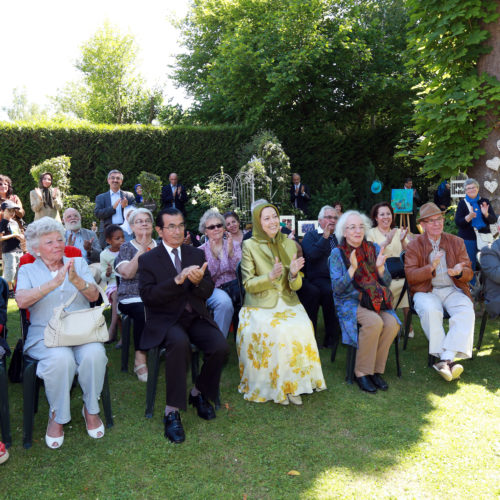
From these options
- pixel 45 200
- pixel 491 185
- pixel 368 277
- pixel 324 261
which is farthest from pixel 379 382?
pixel 45 200

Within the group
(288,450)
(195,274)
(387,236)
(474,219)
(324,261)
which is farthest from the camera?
(474,219)

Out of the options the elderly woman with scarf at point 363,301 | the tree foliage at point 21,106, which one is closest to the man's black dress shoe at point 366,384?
the elderly woman with scarf at point 363,301

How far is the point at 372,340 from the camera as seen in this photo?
386 centimetres

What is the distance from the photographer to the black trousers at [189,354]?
319 centimetres

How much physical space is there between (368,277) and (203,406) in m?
1.94

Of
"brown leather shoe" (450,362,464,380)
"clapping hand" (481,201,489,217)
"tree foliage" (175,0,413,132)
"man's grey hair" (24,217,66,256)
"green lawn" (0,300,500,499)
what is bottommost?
"green lawn" (0,300,500,499)

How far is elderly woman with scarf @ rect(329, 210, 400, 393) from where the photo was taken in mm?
3893

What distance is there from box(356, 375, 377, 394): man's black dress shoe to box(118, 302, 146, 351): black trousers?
6.95ft

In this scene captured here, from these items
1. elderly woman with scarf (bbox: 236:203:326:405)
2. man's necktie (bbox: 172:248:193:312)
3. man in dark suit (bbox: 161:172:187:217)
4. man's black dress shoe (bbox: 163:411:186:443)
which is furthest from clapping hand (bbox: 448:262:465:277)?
man in dark suit (bbox: 161:172:187:217)

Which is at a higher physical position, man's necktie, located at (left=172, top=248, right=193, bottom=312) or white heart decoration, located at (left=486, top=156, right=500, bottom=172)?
white heart decoration, located at (left=486, top=156, right=500, bottom=172)

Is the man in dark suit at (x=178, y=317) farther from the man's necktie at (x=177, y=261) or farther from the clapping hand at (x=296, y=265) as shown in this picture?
the clapping hand at (x=296, y=265)

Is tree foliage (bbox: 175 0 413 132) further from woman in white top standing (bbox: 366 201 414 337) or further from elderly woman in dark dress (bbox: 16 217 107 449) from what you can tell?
elderly woman in dark dress (bbox: 16 217 107 449)

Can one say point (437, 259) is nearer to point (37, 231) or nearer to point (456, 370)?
point (456, 370)

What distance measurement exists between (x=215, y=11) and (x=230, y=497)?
62.5 ft
